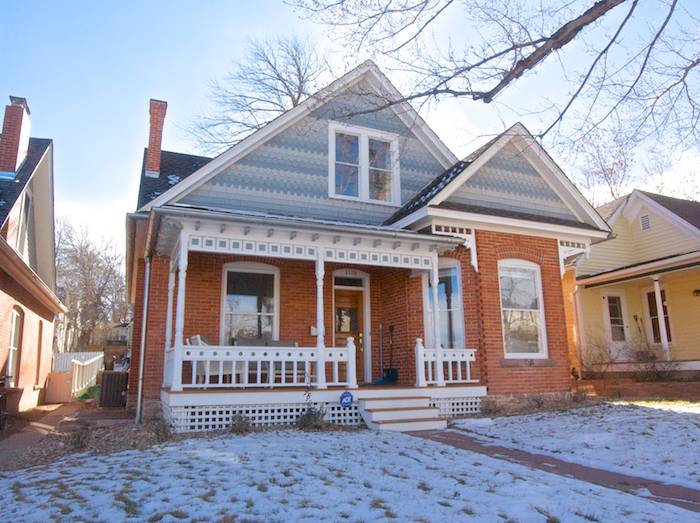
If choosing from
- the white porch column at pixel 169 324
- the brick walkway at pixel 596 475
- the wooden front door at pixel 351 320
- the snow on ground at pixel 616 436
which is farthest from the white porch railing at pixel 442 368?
the white porch column at pixel 169 324

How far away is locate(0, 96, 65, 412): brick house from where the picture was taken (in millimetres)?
12180

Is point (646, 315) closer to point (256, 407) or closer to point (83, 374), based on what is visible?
point (256, 407)

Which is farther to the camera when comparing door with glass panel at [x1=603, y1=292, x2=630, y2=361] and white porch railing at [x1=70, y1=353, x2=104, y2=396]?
white porch railing at [x1=70, y1=353, x2=104, y2=396]

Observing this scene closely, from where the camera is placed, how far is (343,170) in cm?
1294

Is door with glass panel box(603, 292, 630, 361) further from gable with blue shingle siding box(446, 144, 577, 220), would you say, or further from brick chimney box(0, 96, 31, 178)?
brick chimney box(0, 96, 31, 178)

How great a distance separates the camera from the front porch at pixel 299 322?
9.17 meters

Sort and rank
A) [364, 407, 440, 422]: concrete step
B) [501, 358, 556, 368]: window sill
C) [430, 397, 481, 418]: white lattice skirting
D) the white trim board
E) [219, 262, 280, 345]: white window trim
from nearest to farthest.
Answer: [364, 407, 440, 422]: concrete step → [430, 397, 481, 418]: white lattice skirting → the white trim board → [219, 262, 280, 345]: white window trim → [501, 358, 556, 368]: window sill

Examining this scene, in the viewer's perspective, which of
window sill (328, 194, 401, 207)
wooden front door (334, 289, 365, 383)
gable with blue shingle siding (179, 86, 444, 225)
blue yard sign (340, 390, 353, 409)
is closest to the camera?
blue yard sign (340, 390, 353, 409)

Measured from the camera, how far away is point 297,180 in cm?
1218

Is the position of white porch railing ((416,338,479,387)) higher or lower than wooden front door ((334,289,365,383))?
lower

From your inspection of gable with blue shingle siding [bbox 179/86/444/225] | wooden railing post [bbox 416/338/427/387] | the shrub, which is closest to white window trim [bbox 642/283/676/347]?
gable with blue shingle siding [bbox 179/86/444/225]

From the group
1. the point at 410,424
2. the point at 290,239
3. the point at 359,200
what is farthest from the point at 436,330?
the point at 359,200

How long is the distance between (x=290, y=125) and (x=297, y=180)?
125cm

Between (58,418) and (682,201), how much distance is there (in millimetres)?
21331
